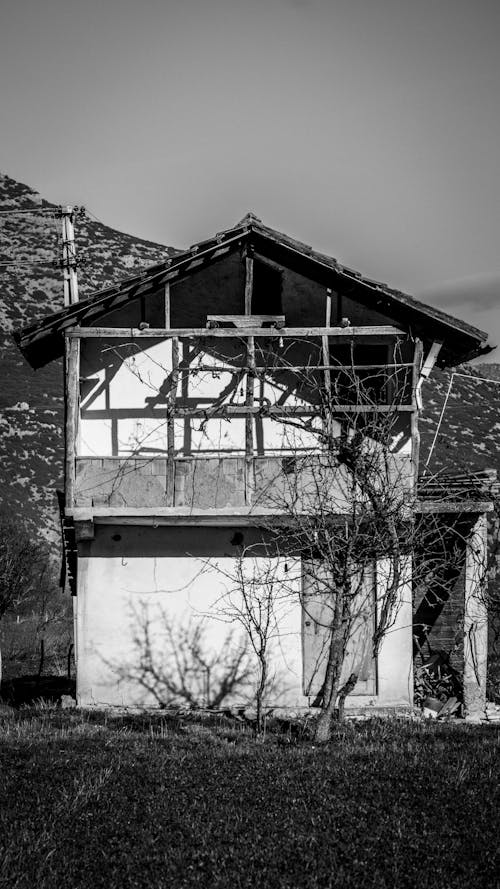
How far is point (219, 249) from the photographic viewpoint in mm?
15812

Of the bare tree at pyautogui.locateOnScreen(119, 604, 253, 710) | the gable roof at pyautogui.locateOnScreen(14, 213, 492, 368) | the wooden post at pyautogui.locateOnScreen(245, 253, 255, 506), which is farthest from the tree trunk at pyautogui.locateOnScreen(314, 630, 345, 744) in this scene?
the gable roof at pyautogui.locateOnScreen(14, 213, 492, 368)

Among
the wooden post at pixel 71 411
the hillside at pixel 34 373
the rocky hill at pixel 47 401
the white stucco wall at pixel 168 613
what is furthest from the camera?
the hillside at pixel 34 373

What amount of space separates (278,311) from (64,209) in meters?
7.37

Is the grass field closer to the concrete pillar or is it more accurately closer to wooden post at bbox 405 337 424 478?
the concrete pillar

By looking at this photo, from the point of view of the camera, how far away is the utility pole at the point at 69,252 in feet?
67.9

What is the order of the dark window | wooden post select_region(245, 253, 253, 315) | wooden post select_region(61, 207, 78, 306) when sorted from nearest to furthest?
1. wooden post select_region(245, 253, 253, 315)
2. the dark window
3. wooden post select_region(61, 207, 78, 306)

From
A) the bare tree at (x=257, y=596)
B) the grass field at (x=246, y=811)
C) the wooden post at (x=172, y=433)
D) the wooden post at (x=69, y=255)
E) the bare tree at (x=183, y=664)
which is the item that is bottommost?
the grass field at (x=246, y=811)

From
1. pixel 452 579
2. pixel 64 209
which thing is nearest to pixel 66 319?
pixel 64 209

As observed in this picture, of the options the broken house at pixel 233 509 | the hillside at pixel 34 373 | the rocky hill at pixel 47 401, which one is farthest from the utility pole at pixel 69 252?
the rocky hill at pixel 47 401

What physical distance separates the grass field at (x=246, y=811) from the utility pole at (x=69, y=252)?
1146 centimetres

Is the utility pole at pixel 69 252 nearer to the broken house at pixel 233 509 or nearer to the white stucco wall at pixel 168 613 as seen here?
the broken house at pixel 233 509

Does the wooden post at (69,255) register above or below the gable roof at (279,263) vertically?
above

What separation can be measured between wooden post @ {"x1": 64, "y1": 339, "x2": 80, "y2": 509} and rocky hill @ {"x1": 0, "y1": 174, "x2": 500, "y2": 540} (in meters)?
19.3

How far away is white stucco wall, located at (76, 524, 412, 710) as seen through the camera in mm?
15141
